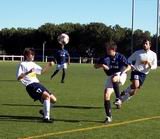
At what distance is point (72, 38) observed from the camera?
121812 mm

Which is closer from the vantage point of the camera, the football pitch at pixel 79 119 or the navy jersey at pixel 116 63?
the football pitch at pixel 79 119

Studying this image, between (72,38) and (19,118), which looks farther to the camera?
(72,38)

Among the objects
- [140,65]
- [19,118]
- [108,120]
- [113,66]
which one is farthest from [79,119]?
[140,65]

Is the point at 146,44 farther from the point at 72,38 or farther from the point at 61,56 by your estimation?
the point at 72,38

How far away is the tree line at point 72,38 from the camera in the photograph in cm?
11401

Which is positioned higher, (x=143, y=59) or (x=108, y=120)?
(x=143, y=59)

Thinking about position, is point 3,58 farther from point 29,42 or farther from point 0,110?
point 0,110

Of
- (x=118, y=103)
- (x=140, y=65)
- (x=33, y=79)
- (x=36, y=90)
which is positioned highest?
(x=140, y=65)

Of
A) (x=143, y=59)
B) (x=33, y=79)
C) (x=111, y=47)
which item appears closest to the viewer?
(x=33, y=79)

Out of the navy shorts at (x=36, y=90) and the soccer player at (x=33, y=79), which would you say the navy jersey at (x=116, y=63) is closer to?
the soccer player at (x=33, y=79)

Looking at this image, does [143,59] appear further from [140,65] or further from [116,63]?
[116,63]

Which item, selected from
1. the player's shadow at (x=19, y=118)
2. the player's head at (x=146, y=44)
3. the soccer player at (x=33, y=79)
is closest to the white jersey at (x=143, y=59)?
the player's head at (x=146, y=44)

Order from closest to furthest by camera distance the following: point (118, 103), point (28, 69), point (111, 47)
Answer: point (28, 69)
point (111, 47)
point (118, 103)

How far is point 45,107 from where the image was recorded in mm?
12422
